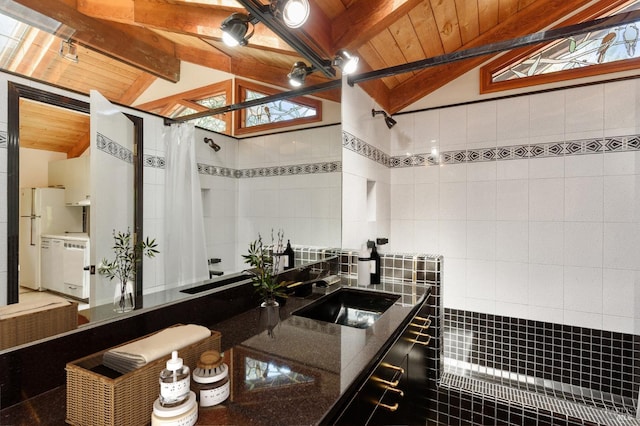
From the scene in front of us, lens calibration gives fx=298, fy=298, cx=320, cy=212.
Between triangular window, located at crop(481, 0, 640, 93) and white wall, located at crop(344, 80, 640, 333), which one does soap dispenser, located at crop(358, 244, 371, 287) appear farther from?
triangular window, located at crop(481, 0, 640, 93)

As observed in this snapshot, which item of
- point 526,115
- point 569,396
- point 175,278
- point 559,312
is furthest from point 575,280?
point 175,278

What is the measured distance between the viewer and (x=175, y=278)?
1152mm

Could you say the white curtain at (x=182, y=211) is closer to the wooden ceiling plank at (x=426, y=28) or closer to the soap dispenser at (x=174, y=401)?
the soap dispenser at (x=174, y=401)

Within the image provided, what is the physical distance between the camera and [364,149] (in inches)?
96.7

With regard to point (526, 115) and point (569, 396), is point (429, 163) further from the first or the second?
point (569, 396)

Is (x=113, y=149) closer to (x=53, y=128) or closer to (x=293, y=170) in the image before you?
(x=53, y=128)

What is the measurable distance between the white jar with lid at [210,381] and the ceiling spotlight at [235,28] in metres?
1.25

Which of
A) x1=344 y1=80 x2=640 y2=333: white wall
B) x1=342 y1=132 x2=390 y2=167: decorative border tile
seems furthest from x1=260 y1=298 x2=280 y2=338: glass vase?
x1=344 y1=80 x2=640 y2=333: white wall

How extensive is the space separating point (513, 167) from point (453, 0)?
1.38 metres

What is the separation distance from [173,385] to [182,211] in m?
0.68

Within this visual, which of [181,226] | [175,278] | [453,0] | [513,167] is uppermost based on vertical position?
[453,0]

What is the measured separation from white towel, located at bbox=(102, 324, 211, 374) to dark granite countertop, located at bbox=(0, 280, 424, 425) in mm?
145

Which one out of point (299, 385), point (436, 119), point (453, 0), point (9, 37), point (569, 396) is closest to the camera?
point (9, 37)

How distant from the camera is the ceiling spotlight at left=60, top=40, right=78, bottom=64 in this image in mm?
810
